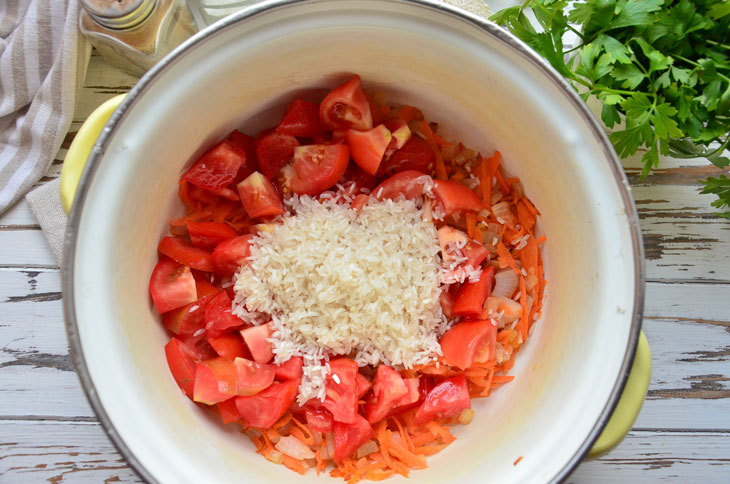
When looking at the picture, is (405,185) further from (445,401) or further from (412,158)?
(445,401)

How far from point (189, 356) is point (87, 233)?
0.32 metres

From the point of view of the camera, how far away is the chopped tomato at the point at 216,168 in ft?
3.59

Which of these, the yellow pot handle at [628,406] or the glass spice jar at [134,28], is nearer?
the yellow pot handle at [628,406]

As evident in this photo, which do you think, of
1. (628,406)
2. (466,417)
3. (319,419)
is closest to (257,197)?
(319,419)

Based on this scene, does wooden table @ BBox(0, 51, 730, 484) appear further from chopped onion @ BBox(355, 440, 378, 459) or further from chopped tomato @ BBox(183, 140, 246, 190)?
chopped onion @ BBox(355, 440, 378, 459)

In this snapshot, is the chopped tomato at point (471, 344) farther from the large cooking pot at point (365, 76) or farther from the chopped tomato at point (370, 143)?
the chopped tomato at point (370, 143)

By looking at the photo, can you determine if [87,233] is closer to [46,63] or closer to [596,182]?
[46,63]

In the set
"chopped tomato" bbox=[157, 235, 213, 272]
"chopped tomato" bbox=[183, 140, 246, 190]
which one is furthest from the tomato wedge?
"chopped tomato" bbox=[157, 235, 213, 272]

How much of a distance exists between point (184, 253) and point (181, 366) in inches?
8.9

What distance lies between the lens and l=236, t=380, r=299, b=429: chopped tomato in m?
1.04

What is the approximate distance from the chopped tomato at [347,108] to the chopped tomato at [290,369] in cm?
50

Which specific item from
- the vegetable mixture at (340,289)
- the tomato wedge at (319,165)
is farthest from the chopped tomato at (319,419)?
the tomato wedge at (319,165)

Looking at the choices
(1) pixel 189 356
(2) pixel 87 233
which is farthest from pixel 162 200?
(1) pixel 189 356

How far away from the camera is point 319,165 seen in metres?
1.15
